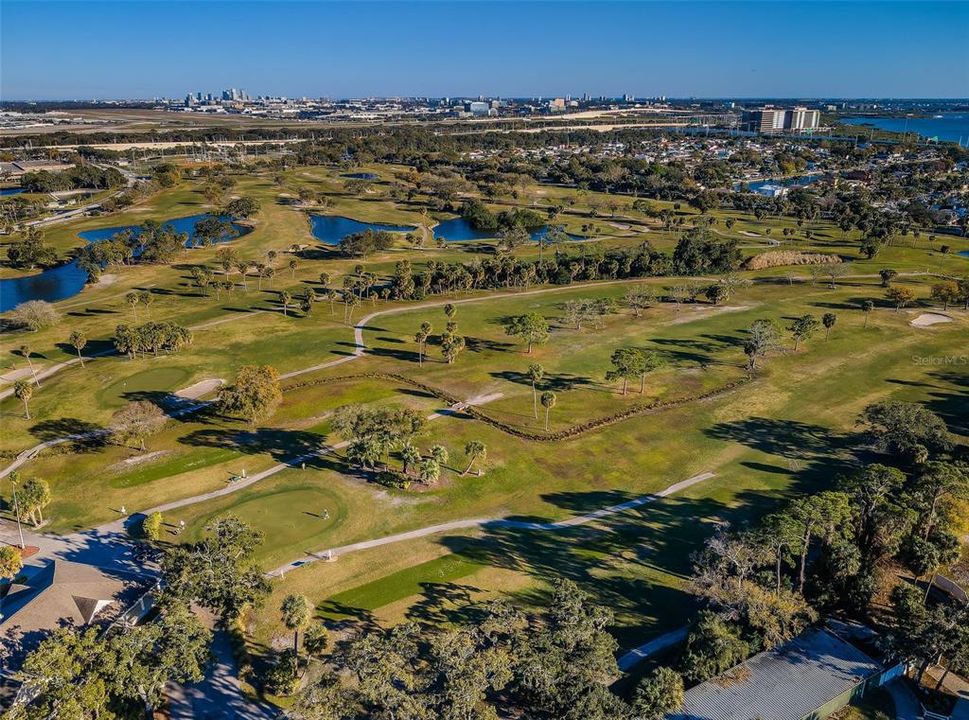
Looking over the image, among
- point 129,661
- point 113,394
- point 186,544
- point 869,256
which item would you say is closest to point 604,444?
point 186,544

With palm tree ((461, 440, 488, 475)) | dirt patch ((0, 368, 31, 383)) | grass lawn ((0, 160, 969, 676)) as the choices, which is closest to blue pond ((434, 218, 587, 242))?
grass lawn ((0, 160, 969, 676))

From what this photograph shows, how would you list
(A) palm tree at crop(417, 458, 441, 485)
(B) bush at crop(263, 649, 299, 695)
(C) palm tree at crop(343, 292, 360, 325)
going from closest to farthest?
(B) bush at crop(263, 649, 299, 695) → (A) palm tree at crop(417, 458, 441, 485) → (C) palm tree at crop(343, 292, 360, 325)

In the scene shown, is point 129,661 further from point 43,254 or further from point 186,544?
point 43,254

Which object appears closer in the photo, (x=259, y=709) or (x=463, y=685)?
(x=463, y=685)

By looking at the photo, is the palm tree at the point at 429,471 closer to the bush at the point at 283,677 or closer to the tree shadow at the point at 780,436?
the bush at the point at 283,677

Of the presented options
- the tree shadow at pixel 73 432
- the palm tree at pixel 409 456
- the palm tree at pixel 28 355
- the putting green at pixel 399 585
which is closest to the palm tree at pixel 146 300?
the palm tree at pixel 28 355

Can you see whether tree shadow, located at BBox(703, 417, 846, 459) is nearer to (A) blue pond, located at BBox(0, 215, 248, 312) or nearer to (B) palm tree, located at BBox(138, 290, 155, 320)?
(B) palm tree, located at BBox(138, 290, 155, 320)
